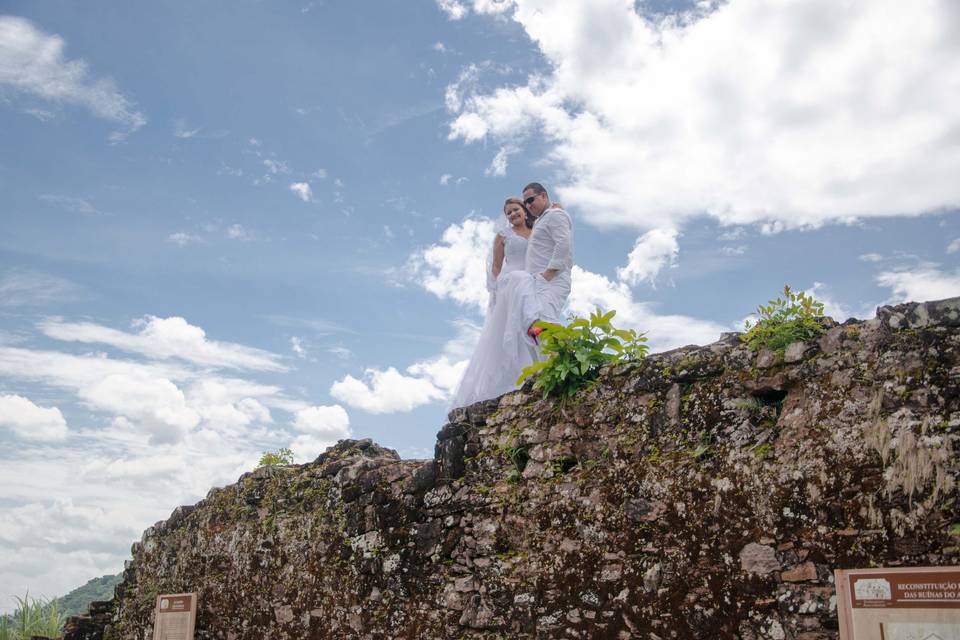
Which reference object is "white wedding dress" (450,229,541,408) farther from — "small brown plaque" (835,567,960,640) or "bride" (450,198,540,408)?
"small brown plaque" (835,567,960,640)

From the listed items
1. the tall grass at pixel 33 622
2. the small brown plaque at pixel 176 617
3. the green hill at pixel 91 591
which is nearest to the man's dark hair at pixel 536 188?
the small brown plaque at pixel 176 617

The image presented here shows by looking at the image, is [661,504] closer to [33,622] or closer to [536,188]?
[536,188]

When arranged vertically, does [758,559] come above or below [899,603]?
above

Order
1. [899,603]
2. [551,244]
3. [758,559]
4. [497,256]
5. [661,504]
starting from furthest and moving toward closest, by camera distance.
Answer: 1. [497,256]
2. [551,244]
3. [661,504]
4. [758,559]
5. [899,603]

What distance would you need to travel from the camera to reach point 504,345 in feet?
25.8

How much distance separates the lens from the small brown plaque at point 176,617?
9172 millimetres

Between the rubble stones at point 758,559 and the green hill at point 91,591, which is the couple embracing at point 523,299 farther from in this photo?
the green hill at point 91,591

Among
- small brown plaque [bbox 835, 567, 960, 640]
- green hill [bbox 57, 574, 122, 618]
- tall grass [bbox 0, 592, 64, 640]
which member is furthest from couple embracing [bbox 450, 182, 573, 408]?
green hill [bbox 57, 574, 122, 618]

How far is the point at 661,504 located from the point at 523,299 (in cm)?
296

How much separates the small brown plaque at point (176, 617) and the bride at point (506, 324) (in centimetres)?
398

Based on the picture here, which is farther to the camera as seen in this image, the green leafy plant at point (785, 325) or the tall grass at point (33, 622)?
the tall grass at point (33, 622)

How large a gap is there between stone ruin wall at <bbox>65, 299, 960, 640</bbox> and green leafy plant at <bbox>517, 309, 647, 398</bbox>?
0.53 ft

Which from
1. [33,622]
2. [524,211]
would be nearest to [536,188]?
[524,211]

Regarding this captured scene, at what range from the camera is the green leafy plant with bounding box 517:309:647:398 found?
620 cm
